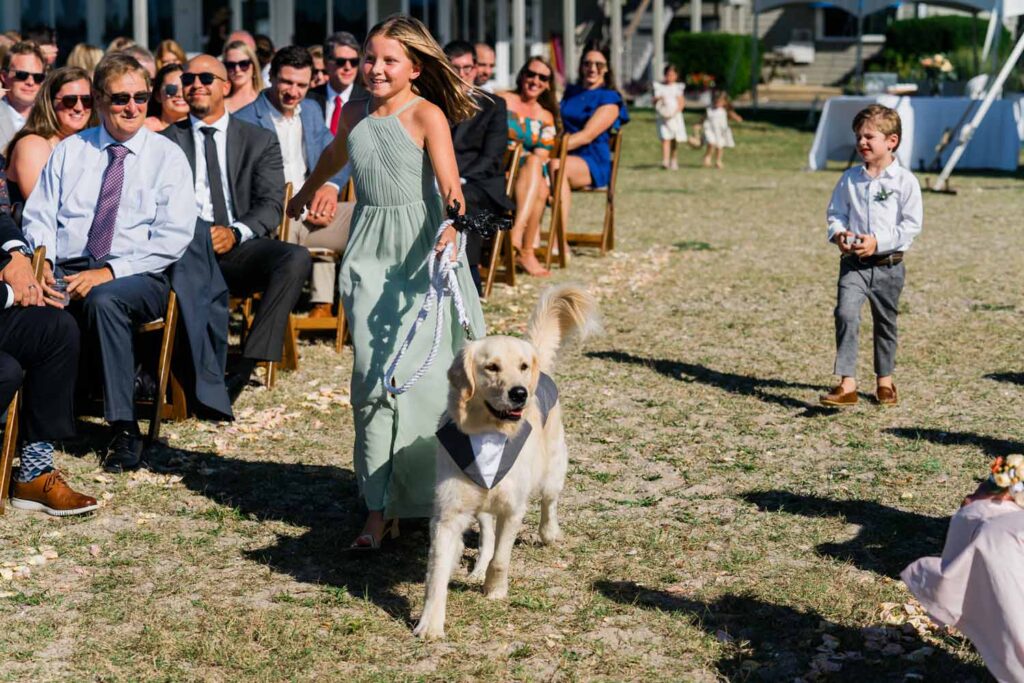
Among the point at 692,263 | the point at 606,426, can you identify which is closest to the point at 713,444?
the point at 606,426

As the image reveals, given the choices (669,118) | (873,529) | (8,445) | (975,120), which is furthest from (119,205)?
(669,118)

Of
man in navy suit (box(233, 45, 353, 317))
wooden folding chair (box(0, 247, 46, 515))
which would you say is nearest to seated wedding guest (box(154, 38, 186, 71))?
man in navy suit (box(233, 45, 353, 317))

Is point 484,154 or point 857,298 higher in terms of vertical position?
point 484,154

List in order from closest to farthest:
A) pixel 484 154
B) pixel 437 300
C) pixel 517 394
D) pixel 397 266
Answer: pixel 517 394, pixel 437 300, pixel 397 266, pixel 484 154

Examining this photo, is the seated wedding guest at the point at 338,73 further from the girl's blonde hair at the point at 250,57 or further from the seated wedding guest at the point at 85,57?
the seated wedding guest at the point at 85,57

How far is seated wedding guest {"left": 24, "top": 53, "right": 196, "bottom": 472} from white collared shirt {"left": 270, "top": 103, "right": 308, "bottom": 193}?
2719 millimetres

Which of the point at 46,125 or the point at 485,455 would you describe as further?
the point at 46,125

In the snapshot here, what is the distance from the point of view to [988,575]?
3889 mm

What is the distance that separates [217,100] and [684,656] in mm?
5056

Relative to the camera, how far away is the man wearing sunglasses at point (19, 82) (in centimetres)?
898

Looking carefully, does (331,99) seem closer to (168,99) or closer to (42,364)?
(168,99)

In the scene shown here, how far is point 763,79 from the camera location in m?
50.8

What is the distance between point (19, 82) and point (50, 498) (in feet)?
13.5

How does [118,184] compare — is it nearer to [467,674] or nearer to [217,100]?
[217,100]
